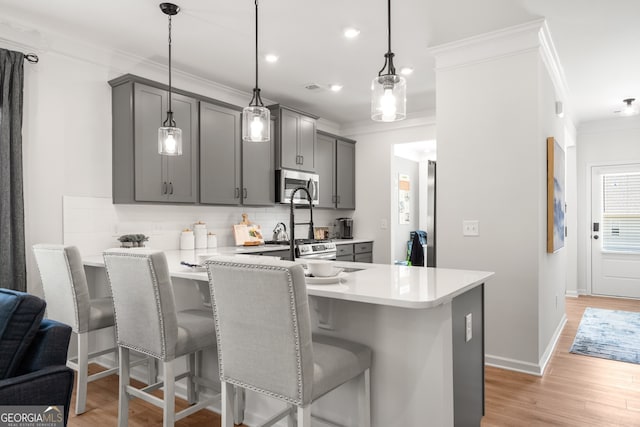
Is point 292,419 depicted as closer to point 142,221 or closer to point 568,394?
point 568,394

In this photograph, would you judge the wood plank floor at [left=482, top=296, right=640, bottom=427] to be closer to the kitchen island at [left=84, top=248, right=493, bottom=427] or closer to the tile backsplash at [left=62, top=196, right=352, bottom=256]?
the kitchen island at [left=84, top=248, right=493, bottom=427]

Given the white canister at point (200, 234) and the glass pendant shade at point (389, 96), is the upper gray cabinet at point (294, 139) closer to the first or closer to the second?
the white canister at point (200, 234)

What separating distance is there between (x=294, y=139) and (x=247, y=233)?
1.29m

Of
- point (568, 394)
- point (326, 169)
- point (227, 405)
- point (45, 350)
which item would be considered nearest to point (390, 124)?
point (326, 169)

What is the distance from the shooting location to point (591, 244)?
6172 mm

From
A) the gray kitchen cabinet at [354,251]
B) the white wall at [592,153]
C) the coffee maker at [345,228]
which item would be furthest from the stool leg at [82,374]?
the white wall at [592,153]

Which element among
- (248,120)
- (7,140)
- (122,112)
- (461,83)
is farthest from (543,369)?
(7,140)

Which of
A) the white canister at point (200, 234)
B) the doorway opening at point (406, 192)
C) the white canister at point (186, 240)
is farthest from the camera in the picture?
the doorway opening at point (406, 192)

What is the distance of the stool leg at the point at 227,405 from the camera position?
1.67m

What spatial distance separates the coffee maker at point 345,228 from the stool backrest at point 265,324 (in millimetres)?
4542

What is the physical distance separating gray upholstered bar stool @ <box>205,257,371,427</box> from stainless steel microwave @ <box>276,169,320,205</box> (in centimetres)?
295

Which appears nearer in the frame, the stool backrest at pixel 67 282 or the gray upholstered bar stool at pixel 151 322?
Answer: the gray upholstered bar stool at pixel 151 322

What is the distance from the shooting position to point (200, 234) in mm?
4094

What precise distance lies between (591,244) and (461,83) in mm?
4306
